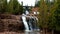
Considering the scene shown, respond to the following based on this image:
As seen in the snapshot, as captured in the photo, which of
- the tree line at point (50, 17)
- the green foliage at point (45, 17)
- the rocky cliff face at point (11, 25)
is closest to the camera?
the tree line at point (50, 17)

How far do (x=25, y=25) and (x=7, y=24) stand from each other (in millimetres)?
4148

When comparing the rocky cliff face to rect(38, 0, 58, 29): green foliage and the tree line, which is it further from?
rect(38, 0, 58, 29): green foliage

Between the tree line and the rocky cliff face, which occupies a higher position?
the tree line

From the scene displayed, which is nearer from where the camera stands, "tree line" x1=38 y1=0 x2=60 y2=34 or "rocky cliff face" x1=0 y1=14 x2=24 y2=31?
"tree line" x1=38 y1=0 x2=60 y2=34

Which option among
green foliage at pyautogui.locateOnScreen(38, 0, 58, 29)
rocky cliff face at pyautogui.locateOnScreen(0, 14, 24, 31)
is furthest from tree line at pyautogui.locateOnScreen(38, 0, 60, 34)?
rocky cliff face at pyautogui.locateOnScreen(0, 14, 24, 31)

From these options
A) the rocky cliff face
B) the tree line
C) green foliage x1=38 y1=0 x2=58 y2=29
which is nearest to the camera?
the tree line

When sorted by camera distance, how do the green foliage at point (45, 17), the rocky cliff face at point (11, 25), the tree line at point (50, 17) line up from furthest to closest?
1. the rocky cliff face at point (11, 25)
2. the green foliage at point (45, 17)
3. the tree line at point (50, 17)

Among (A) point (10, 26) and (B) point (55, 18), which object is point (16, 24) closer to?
(A) point (10, 26)

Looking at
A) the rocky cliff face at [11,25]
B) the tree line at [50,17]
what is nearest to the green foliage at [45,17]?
the tree line at [50,17]

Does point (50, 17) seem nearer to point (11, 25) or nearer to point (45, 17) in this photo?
point (45, 17)

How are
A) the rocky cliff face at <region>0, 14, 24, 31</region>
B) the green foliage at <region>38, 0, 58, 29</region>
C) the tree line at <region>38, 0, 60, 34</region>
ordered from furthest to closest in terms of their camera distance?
the rocky cliff face at <region>0, 14, 24, 31</region> < the green foliage at <region>38, 0, 58, 29</region> < the tree line at <region>38, 0, 60, 34</region>

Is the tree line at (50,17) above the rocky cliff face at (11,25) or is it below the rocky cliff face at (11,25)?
above

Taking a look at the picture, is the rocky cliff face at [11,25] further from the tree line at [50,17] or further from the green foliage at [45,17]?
the green foliage at [45,17]

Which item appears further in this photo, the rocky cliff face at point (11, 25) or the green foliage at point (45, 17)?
the rocky cliff face at point (11, 25)
